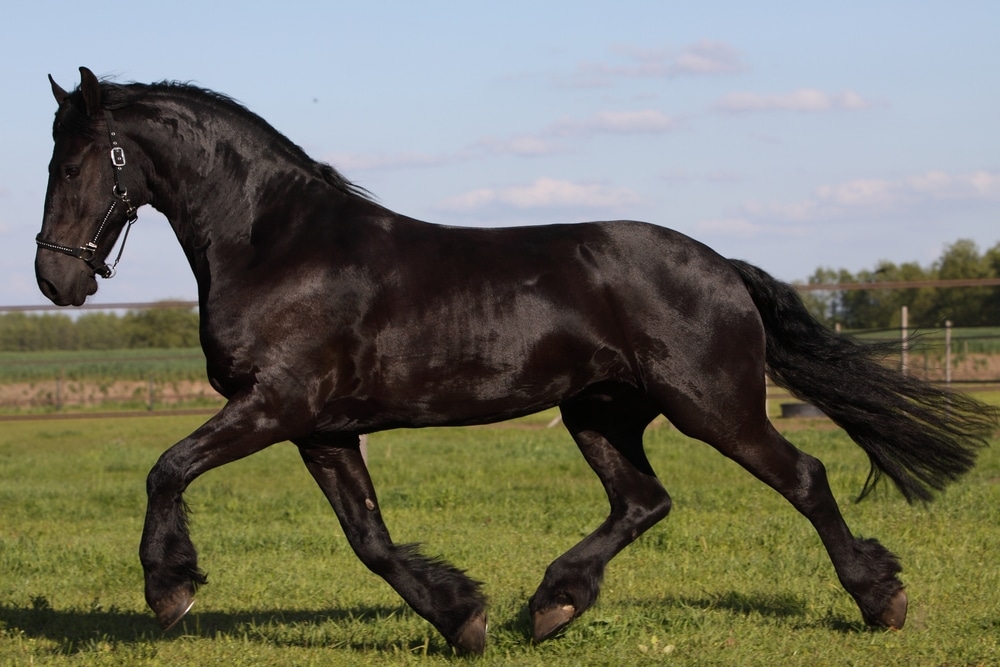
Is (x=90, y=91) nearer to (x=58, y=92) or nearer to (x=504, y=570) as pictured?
(x=58, y=92)

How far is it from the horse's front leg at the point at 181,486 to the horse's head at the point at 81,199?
30.8 inches

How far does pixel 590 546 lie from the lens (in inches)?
202

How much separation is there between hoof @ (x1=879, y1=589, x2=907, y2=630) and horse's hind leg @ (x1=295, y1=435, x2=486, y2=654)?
1694 millimetres

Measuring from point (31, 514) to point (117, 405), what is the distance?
594 inches

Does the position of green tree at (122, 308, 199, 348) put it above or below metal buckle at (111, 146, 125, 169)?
below

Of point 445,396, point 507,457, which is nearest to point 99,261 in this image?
point 445,396

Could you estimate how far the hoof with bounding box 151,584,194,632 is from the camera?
4336mm

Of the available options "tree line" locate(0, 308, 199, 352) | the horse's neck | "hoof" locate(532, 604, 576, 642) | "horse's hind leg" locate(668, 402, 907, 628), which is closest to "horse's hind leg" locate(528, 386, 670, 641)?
"hoof" locate(532, 604, 576, 642)

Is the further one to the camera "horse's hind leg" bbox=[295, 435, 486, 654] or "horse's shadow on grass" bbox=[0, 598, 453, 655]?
"horse's shadow on grass" bbox=[0, 598, 453, 655]

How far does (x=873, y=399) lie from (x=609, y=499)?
1.28m

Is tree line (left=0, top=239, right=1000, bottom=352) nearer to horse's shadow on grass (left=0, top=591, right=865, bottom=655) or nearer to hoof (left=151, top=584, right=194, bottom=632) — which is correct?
horse's shadow on grass (left=0, top=591, right=865, bottom=655)

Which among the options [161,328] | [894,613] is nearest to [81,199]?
[894,613]

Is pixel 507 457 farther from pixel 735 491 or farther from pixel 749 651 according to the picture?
pixel 749 651

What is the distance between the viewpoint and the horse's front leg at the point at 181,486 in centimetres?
433
